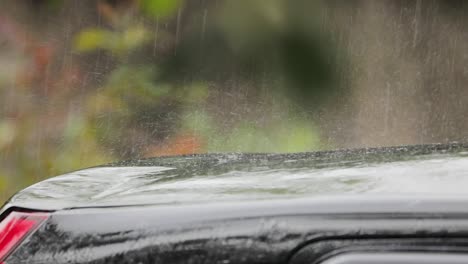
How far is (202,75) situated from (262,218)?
21.8 feet

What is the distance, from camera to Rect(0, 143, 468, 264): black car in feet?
5.09

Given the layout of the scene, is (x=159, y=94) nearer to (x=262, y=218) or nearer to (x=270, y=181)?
(x=270, y=181)

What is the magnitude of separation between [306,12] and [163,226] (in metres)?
6.46

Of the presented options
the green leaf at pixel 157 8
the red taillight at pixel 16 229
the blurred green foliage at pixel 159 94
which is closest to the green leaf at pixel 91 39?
the blurred green foliage at pixel 159 94

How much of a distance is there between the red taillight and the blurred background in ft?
20.1

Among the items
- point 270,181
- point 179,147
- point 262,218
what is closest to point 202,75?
point 179,147

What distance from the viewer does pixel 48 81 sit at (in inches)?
337

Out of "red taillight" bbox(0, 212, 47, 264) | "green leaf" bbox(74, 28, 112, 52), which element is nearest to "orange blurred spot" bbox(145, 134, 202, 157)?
"green leaf" bbox(74, 28, 112, 52)

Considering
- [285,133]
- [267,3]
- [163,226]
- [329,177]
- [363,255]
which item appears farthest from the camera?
[285,133]

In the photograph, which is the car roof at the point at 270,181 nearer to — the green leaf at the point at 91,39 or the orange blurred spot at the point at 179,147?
the orange blurred spot at the point at 179,147

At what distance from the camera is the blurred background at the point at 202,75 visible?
8055 millimetres

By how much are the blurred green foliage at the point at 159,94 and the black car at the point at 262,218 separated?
610 centimetres

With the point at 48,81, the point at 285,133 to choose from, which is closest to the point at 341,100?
the point at 285,133

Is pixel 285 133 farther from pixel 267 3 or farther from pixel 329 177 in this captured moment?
pixel 329 177
